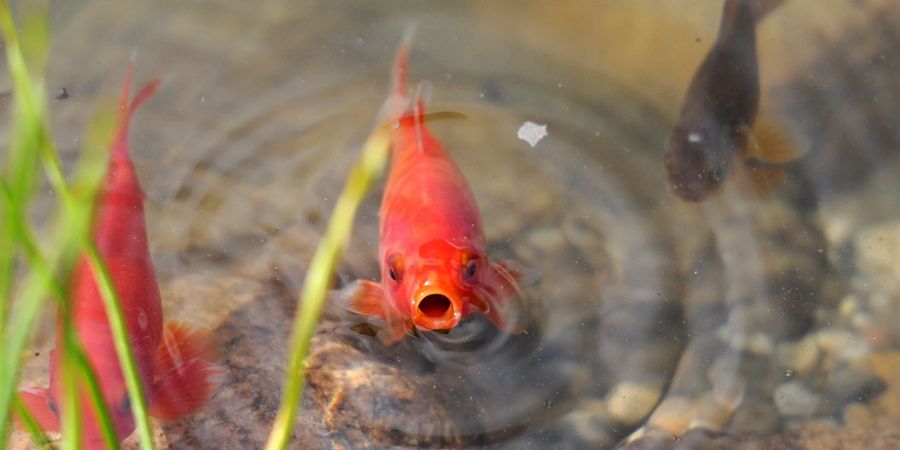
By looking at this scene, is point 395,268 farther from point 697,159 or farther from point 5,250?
point 697,159

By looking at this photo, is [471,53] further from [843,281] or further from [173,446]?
[173,446]

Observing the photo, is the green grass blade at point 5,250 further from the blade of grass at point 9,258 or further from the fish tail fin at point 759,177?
the fish tail fin at point 759,177

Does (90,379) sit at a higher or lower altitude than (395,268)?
lower

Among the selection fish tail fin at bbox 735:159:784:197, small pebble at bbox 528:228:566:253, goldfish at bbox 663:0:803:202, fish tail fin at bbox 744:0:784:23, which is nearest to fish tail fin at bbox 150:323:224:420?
small pebble at bbox 528:228:566:253

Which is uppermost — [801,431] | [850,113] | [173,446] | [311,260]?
[850,113]

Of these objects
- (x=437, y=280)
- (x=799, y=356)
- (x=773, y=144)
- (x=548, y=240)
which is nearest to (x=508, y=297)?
(x=548, y=240)

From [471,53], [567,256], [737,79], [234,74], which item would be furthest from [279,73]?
[737,79]

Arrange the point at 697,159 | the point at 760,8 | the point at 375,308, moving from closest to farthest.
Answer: the point at 375,308 < the point at 697,159 < the point at 760,8

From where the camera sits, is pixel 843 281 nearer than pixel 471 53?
Yes
